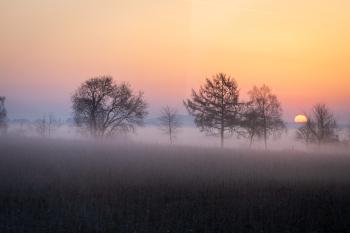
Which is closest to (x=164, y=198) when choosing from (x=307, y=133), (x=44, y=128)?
(x=307, y=133)

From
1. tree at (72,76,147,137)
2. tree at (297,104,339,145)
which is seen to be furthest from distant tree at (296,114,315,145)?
tree at (72,76,147,137)

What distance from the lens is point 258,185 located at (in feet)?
50.3

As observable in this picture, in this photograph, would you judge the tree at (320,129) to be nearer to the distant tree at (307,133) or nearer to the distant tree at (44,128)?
the distant tree at (307,133)

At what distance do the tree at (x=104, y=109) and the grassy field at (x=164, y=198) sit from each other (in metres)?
25.0

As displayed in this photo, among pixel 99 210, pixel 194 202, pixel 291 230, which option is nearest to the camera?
pixel 291 230

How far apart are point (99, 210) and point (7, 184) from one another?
439 cm

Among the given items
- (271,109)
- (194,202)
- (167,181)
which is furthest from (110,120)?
(194,202)

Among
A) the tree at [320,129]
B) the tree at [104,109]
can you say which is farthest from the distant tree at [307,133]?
the tree at [104,109]

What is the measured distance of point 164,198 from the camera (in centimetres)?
1258

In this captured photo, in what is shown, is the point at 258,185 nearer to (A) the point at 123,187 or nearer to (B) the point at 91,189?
(A) the point at 123,187

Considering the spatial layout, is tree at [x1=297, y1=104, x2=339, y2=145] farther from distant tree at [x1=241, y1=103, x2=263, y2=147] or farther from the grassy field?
the grassy field

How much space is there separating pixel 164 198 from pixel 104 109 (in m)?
34.1

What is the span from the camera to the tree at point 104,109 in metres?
45.3

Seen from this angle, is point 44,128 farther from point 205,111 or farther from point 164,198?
point 164,198
